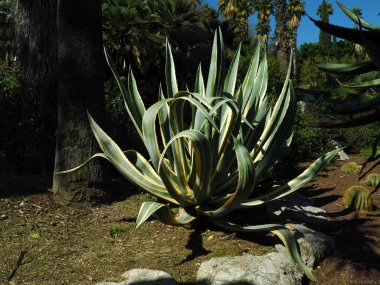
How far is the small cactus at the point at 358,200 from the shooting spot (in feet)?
18.6

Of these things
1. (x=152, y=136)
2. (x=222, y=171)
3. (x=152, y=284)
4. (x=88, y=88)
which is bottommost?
(x=152, y=284)

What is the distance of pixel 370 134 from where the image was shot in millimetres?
10672

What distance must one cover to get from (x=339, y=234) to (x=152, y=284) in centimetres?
230

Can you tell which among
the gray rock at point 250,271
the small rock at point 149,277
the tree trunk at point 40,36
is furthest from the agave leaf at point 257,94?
the tree trunk at point 40,36

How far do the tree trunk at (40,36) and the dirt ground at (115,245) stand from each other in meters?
2.73

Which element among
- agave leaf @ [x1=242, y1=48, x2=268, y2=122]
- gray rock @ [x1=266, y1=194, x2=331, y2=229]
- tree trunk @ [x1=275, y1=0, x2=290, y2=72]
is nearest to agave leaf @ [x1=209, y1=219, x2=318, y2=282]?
gray rock @ [x1=266, y1=194, x2=331, y2=229]

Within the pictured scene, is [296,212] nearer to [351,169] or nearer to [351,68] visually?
[351,68]

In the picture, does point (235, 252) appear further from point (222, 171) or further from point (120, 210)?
point (120, 210)

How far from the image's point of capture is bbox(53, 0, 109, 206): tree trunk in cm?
503

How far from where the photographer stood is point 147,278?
3412 mm

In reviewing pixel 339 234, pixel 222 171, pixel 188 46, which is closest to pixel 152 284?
pixel 222 171

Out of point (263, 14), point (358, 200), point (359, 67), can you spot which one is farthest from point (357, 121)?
point (263, 14)

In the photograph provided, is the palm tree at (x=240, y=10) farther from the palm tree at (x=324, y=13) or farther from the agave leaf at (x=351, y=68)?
the agave leaf at (x=351, y=68)

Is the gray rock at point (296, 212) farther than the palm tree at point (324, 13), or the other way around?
the palm tree at point (324, 13)
